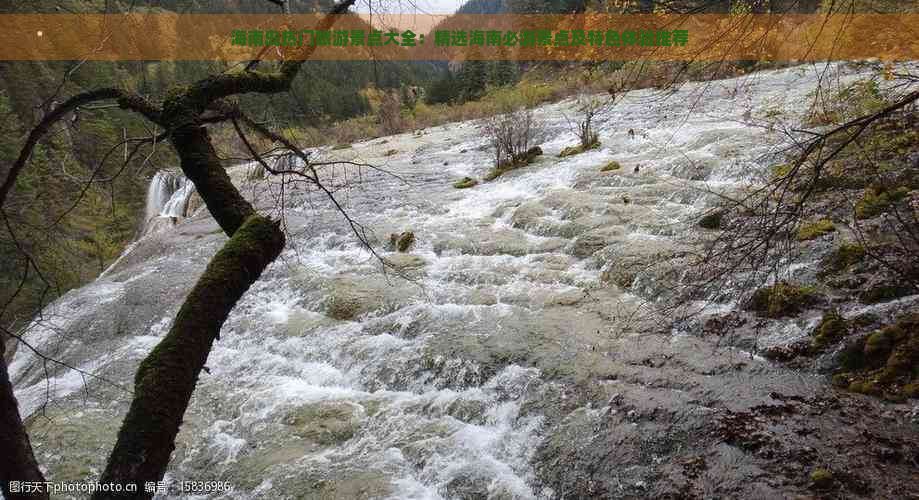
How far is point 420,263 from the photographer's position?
7.58 metres

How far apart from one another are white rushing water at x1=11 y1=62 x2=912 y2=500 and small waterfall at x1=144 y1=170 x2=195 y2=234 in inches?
170

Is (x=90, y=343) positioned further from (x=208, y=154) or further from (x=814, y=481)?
(x=814, y=481)

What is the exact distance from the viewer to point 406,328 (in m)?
5.79

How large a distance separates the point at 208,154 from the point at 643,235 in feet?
19.3

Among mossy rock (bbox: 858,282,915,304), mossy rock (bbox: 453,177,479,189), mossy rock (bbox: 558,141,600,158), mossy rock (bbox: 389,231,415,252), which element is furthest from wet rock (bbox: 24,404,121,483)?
mossy rock (bbox: 558,141,600,158)

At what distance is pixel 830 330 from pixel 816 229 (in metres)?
1.85

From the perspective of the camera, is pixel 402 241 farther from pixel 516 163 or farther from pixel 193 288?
pixel 193 288

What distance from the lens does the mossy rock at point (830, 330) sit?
3.91 metres

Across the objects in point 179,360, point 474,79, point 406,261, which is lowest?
point 406,261

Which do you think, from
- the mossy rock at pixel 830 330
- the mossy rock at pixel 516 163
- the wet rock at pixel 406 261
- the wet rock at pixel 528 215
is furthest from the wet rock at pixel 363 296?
the mossy rock at pixel 516 163

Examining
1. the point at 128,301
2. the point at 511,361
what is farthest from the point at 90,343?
the point at 511,361

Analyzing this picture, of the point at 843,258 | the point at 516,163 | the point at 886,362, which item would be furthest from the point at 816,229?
the point at 516,163

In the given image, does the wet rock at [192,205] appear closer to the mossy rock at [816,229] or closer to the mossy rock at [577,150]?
the mossy rock at [577,150]

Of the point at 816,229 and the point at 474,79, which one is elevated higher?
the point at 474,79
